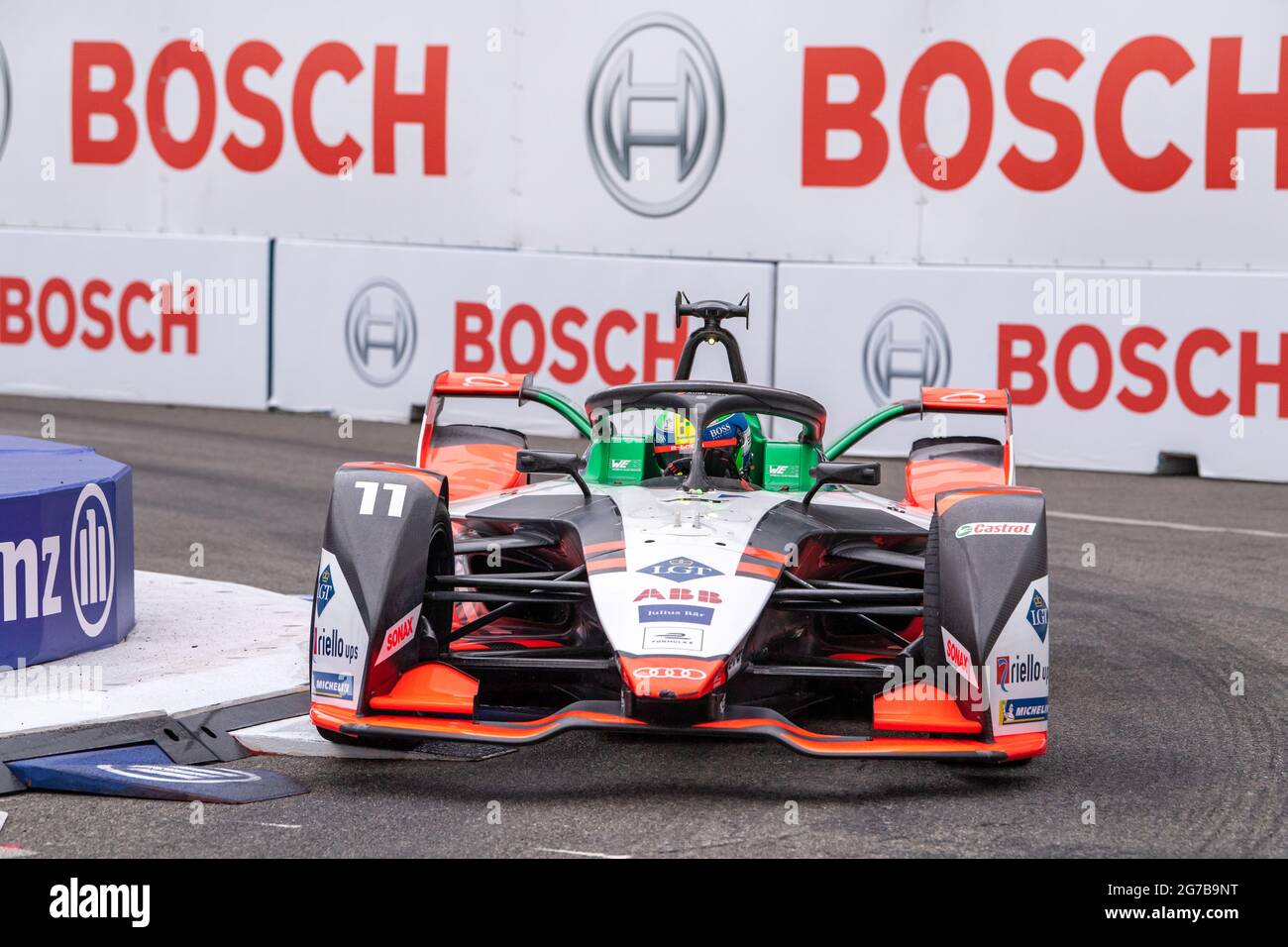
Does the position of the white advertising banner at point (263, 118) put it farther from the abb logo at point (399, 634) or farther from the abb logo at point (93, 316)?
the abb logo at point (399, 634)

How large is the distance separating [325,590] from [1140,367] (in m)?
8.42

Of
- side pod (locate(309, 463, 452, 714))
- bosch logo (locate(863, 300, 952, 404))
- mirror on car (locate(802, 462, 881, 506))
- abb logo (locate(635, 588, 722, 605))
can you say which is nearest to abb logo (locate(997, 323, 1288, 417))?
bosch logo (locate(863, 300, 952, 404))

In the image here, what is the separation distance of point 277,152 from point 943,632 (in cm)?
1133

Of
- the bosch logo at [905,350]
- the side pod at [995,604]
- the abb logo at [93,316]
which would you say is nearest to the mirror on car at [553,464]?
the side pod at [995,604]

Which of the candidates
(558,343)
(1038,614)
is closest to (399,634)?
(1038,614)

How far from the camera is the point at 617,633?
18.1 ft

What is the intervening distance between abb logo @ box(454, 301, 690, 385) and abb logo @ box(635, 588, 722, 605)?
827 centimetres

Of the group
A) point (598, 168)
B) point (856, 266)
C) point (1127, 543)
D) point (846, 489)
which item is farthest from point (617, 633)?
point (598, 168)

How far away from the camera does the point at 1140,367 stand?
12883mm

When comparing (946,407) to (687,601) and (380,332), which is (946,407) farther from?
(380,332)

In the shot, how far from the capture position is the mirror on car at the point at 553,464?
664 cm

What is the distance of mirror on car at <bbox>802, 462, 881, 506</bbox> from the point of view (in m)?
6.41

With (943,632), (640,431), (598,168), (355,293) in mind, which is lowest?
(943,632)

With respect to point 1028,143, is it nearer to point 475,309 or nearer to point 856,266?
point 856,266
